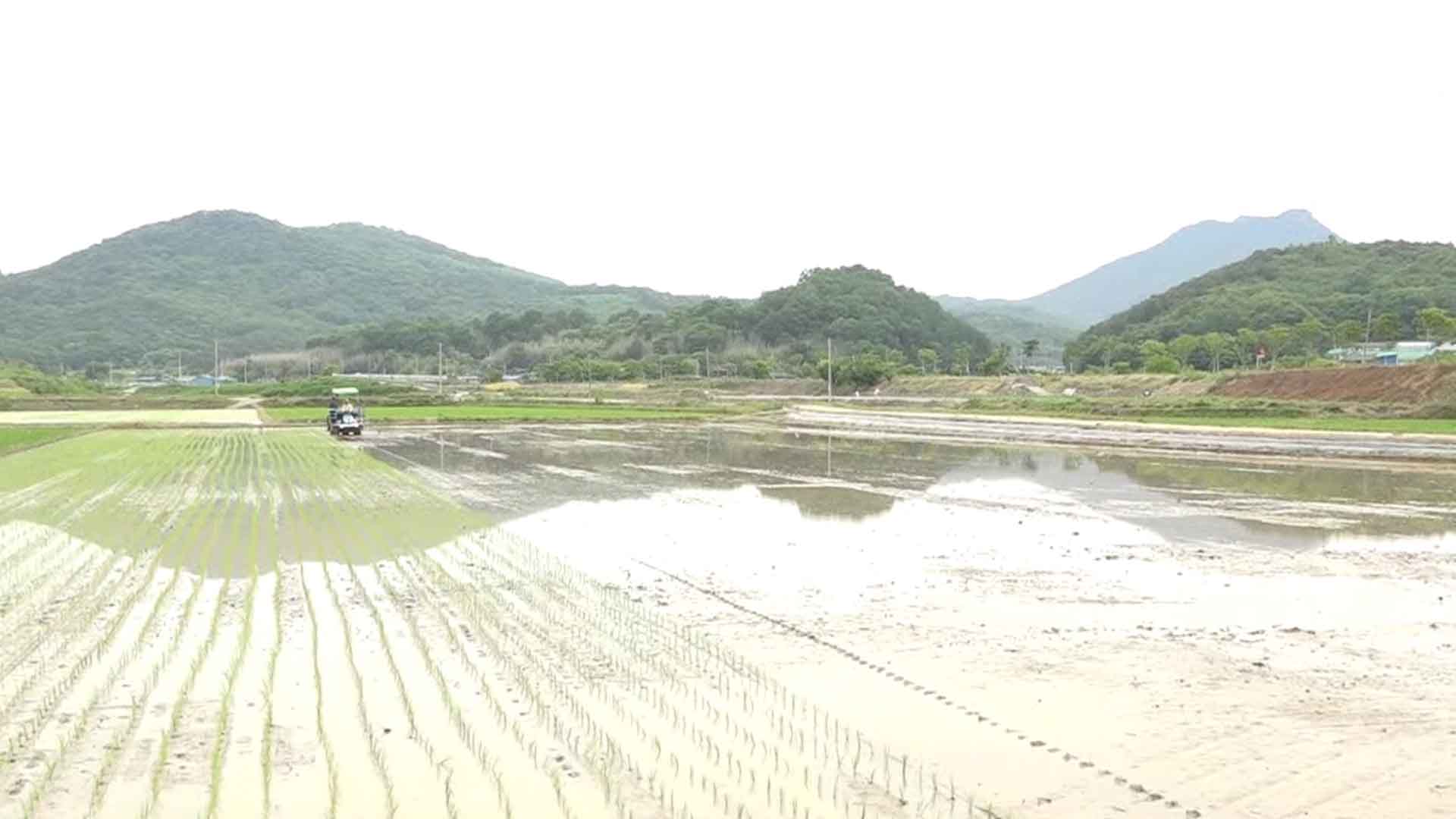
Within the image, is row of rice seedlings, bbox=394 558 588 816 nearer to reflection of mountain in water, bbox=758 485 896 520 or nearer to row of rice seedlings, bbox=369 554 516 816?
row of rice seedlings, bbox=369 554 516 816

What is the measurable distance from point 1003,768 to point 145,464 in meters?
24.6

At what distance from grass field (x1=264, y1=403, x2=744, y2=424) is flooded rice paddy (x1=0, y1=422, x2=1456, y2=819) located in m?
29.3

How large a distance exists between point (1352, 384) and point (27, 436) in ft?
157

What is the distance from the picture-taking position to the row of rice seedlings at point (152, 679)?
17.0ft

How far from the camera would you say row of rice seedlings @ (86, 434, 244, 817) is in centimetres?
519

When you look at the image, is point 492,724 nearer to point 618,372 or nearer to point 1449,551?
point 1449,551

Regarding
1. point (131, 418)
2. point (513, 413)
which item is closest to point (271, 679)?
point (513, 413)

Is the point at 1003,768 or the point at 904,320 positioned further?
the point at 904,320

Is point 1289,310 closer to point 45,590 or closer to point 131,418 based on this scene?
point 131,418

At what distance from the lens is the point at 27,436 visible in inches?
1325

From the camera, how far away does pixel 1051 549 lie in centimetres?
1288

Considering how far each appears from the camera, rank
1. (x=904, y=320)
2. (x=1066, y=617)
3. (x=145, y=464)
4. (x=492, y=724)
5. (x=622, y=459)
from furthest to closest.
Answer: (x=904, y=320)
(x=622, y=459)
(x=145, y=464)
(x=1066, y=617)
(x=492, y=724)

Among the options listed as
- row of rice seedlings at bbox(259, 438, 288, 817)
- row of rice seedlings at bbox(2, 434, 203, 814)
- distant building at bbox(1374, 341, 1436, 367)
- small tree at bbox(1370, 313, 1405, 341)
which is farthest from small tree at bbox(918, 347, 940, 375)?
row of rice seedlings at bbox(2, 434, 203, 814)

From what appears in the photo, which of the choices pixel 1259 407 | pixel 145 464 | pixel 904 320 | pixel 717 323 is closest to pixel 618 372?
pixel 717 323
